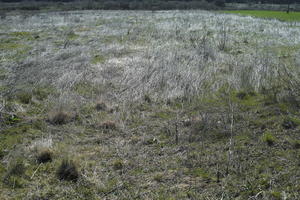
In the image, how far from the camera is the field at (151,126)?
15.3 feet

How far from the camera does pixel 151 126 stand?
6.89 meters

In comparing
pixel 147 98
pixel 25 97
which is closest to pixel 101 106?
pixel 147 98

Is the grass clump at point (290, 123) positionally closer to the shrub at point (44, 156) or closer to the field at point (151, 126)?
the field at point (151, 126)

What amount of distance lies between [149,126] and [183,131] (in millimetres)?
889

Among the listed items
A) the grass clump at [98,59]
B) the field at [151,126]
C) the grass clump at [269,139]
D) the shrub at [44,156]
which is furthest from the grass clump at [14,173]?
the grass clump at [98,59]

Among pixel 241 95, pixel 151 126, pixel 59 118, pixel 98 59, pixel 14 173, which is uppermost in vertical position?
pixel 98 59

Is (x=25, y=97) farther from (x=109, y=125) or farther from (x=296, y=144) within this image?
(x=296, y=144)

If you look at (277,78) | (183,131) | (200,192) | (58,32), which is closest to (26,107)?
(183,131)

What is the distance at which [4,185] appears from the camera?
467cm

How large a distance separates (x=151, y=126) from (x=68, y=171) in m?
2.51

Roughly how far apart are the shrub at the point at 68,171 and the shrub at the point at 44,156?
1.67ft

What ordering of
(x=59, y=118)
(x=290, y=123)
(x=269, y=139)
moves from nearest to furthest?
1. (x=269, y=139)
2. (x=290, y=123)
3. (x=59, y=118)

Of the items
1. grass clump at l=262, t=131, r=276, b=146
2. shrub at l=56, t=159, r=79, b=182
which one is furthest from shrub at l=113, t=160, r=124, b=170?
grass clump at l=262, t=131, r=276, b=146

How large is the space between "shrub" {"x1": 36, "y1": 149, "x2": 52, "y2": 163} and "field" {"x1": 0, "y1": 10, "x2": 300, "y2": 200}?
0.02 meters
